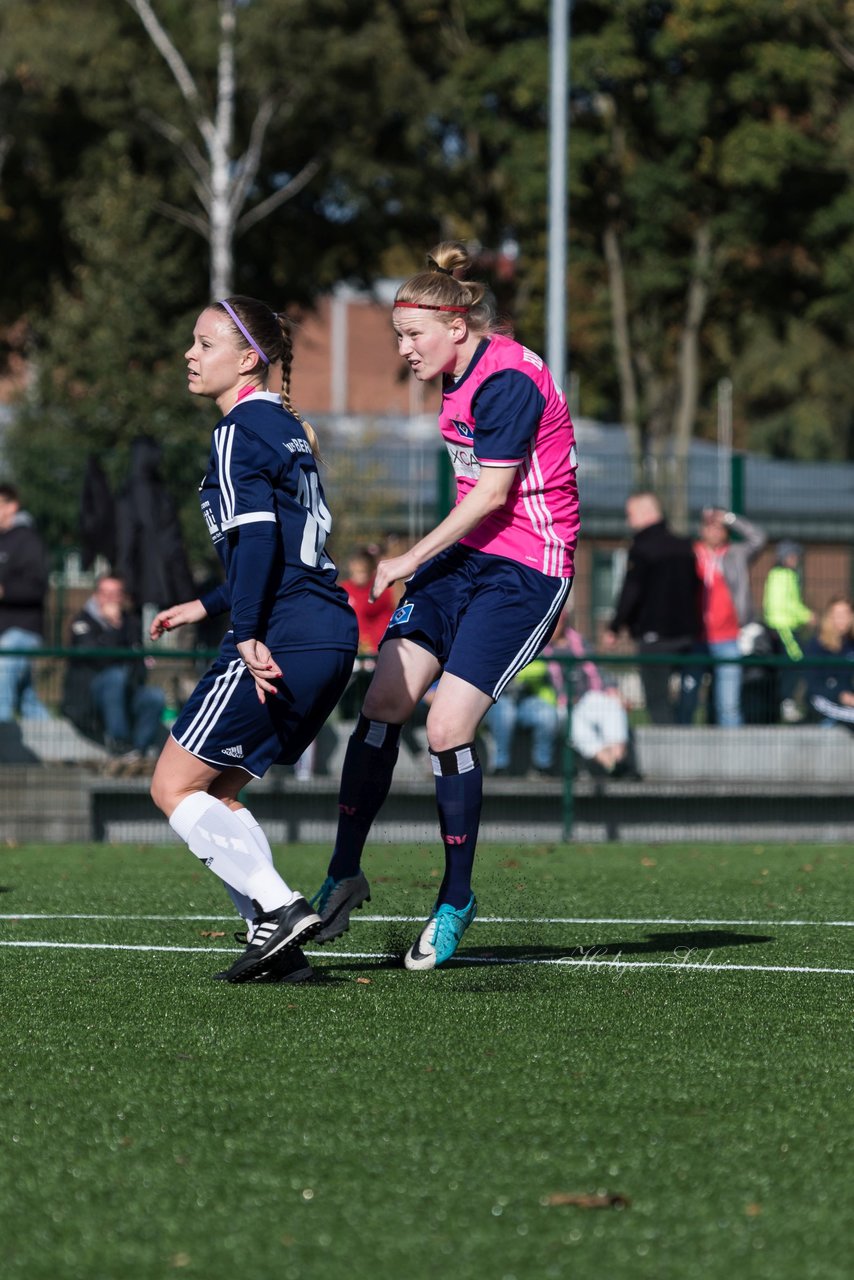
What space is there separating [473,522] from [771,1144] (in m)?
2.51

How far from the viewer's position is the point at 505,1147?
3.79m

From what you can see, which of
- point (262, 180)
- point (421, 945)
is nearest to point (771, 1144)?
point (421, 945)

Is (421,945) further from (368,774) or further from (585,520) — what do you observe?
(585,520)

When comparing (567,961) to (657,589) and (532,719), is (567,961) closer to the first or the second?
(532,719)

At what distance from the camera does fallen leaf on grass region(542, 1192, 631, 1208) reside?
340cm

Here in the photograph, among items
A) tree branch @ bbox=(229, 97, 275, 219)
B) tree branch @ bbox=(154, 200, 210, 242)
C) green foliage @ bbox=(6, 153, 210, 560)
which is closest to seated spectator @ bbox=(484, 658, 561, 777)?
green foliage @ bbox=(6, 153, 210, 560)

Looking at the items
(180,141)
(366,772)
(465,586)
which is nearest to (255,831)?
(366,772)

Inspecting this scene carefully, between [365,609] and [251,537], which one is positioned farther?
[365,609]

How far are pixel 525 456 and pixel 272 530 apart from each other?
1.00 meters

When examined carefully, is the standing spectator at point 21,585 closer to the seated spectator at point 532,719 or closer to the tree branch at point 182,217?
the seated spectator at point 532,719

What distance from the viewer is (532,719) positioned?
41.3ft

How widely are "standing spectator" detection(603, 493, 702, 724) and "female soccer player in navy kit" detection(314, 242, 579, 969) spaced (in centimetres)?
789

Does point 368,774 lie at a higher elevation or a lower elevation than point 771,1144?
higher

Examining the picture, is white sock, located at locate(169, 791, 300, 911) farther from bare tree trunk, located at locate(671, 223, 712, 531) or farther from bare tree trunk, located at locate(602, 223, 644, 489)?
bare tree trunk, located at locate(602, 223, 644, 489)
